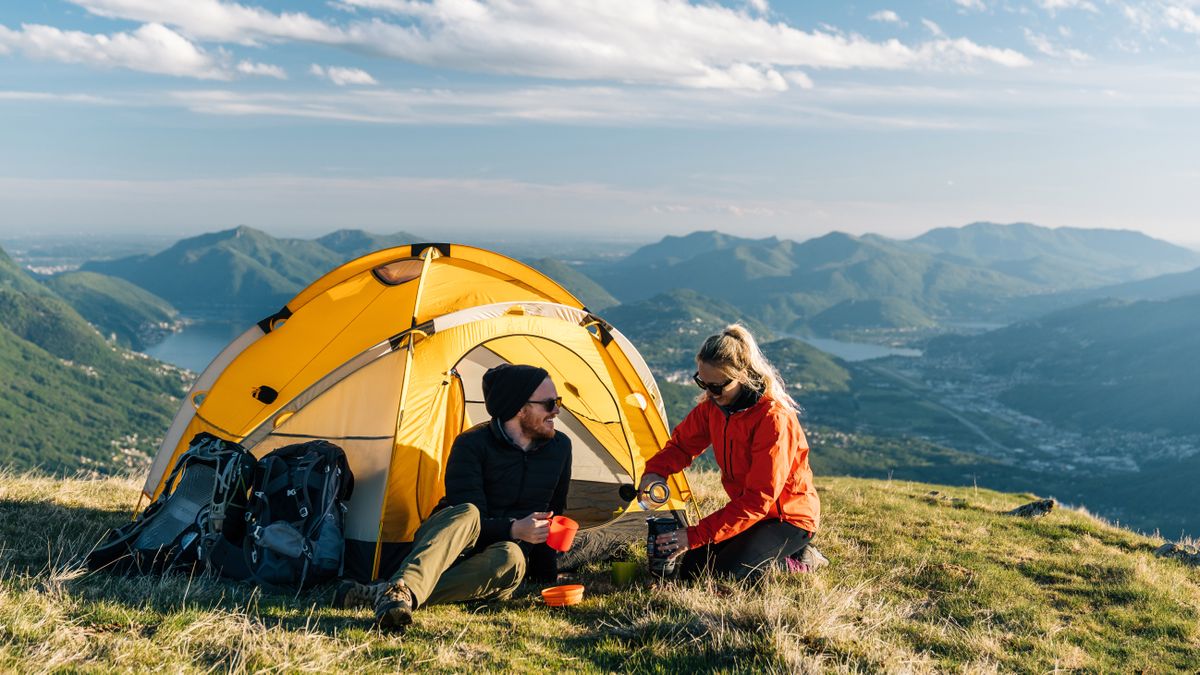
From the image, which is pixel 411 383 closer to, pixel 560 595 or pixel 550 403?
pixel 550 403

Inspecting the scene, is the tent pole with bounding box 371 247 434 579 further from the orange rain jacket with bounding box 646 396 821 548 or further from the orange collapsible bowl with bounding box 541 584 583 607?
the orange rain jacket with bounding box 646 396 821 548

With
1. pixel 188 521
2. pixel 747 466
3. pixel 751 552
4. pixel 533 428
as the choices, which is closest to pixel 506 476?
pixel 533 428

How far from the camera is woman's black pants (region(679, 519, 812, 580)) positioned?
7.35 m

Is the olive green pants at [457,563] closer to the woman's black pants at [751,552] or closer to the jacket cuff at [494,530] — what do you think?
the jacket cuff at [494,530]

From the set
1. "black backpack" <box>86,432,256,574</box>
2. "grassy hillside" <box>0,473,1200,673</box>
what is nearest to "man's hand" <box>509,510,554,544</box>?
"grassy hillside" <box>0,473,1200,673</box>

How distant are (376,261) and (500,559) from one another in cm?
539

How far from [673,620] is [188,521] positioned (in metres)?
4.78

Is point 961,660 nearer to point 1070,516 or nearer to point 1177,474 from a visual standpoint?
point 1070,516

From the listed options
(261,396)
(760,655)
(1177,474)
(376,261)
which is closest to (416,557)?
(760,655)

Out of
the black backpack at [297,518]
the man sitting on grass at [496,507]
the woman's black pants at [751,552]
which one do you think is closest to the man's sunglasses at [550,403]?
the man sitting on grass at [496,507]

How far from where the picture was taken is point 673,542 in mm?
7047

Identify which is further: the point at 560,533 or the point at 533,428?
the point at 533,428

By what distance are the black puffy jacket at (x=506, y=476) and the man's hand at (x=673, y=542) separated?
111 cm

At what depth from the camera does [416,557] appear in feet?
20.5
